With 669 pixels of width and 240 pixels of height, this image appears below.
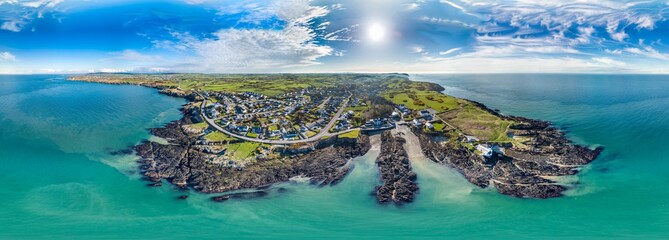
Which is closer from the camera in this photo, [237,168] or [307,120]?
[237,168]

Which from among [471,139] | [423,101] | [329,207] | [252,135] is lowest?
[329,207]

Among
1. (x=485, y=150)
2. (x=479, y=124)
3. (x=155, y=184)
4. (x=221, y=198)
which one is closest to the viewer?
(x=221, y=198)

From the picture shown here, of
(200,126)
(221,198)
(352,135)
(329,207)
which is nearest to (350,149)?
(352,135)

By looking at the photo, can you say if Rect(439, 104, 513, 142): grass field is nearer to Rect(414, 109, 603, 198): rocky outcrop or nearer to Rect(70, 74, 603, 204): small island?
Rect(70, 74, 603, 204): small island

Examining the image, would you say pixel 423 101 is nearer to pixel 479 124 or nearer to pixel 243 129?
pixel 479 124

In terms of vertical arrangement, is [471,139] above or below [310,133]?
below

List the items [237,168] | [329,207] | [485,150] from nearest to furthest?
[329,207] → [237,168] → [485,150]

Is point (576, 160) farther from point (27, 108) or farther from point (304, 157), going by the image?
point (27, 108)

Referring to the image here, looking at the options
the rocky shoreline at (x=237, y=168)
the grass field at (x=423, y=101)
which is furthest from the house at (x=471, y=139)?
the grass field at (x=423, y=101)
